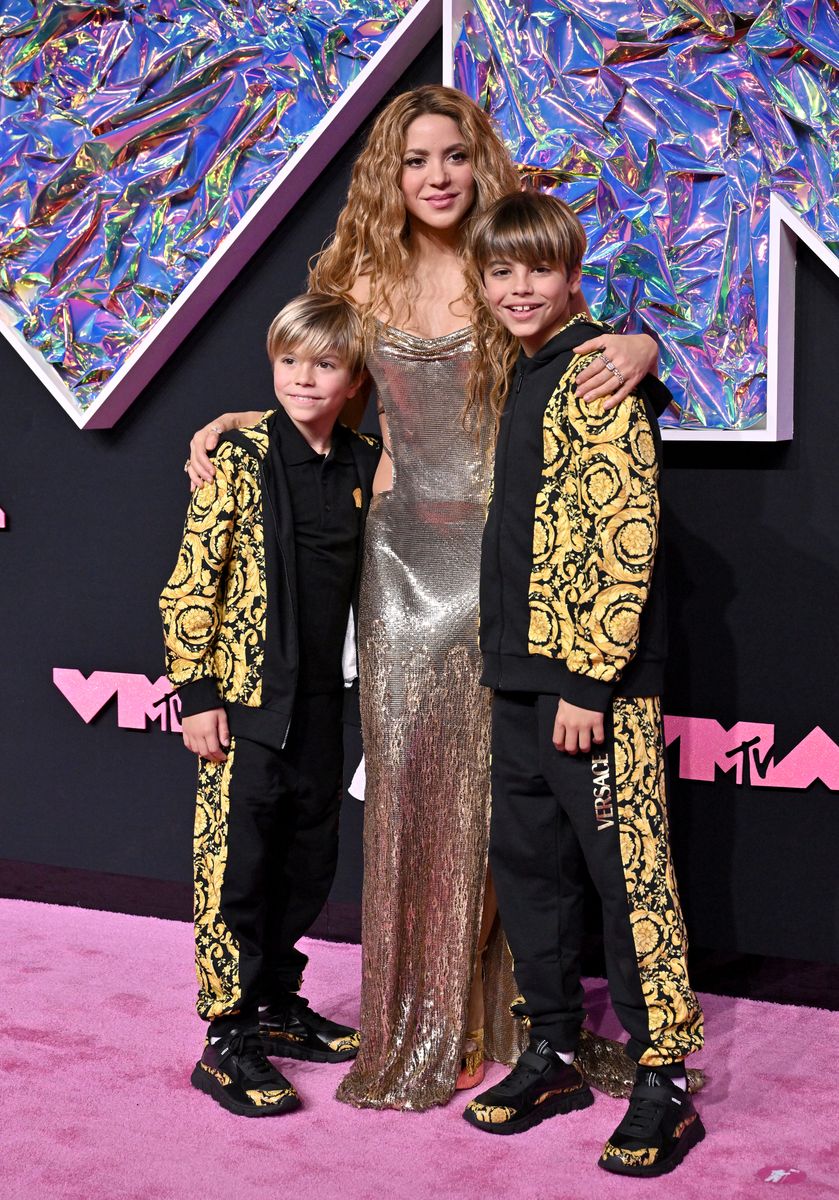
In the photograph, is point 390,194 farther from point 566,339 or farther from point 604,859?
point 604,859

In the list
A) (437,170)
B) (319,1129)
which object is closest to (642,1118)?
(319,1129)

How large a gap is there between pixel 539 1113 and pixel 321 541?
99 centimetres

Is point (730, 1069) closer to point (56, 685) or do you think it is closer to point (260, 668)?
point (260, 668)

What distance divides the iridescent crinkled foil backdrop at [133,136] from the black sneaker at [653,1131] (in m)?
1.98

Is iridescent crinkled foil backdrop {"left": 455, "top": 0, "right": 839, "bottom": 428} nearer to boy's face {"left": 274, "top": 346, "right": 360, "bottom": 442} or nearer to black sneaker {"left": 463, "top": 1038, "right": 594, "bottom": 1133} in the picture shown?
boy's face {"left": 274, "top": 346, "right": 360, "bottom": 442}

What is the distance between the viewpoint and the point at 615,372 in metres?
1.98

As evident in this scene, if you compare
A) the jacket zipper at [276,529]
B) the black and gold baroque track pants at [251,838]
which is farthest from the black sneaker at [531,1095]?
the jacket zipper at [276,529]

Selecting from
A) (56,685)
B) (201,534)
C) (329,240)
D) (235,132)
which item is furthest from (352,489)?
(56,685)

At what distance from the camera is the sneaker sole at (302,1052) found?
2.41 m

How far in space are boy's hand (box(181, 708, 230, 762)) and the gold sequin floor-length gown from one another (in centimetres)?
Answer: 25

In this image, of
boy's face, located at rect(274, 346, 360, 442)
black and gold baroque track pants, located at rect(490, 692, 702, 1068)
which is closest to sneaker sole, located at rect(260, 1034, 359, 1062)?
black and gold baroque track pants, located at rect(490, 692, 702, 1068)

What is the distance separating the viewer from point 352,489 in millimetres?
2283

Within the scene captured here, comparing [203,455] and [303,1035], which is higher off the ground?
[203,455]

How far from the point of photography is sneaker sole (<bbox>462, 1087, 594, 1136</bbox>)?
2123mm
